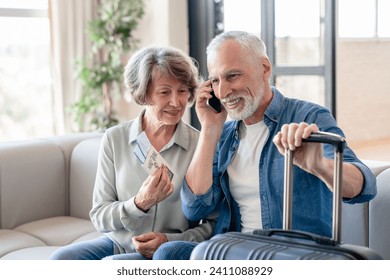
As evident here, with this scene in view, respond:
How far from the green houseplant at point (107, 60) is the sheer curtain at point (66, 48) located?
0.36 feet

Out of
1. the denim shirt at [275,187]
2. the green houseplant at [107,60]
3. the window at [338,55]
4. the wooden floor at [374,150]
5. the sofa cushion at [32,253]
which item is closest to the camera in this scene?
the denim shirt at [275,187]

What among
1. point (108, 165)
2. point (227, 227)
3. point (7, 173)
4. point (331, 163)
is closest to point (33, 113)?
point (7, 173)

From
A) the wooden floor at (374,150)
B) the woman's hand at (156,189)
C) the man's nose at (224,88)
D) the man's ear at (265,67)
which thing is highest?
the man's ear at (265,67)

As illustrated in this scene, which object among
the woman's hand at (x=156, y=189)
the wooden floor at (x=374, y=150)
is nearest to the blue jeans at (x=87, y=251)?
the woman's hand at (x=156, y=189)

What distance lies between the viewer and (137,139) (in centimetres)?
249

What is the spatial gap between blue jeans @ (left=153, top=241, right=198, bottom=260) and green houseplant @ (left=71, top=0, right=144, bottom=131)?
3578mm

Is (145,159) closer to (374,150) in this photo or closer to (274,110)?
(274,110)

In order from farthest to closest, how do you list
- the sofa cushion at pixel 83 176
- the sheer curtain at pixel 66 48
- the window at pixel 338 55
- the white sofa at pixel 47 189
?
the sheer curtain at pixel 66 48 < the window at pixel 338 55 < the sofa cushion at pixel 83 176 < the white sofa at pixel 47 189

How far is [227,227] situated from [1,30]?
3.91m

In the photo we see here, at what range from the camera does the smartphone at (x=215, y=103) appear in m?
2.30

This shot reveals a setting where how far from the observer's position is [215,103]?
2301 millimetres

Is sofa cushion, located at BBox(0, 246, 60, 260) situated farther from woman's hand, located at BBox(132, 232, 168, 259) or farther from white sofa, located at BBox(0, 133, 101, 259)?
woman's hand, located at BBox(132, 232, 168, 259)

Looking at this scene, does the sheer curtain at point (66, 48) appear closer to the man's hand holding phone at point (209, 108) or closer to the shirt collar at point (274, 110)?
the man's hand holding phone at point (209, 108)

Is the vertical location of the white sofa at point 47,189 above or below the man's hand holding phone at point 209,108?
below
